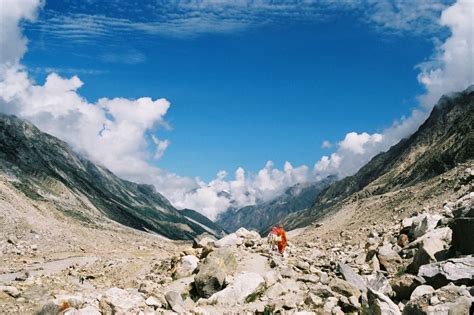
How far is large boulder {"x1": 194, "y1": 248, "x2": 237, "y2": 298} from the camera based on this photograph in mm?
25797

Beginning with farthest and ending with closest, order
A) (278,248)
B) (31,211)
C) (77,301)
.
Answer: (31,211)
(278,248)
(77,301)

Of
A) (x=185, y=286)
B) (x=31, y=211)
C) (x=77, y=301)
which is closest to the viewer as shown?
(x=77, y=301)

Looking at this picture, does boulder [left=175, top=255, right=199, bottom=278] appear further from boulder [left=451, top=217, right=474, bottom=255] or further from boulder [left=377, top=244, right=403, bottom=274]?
boulder [left=451, top=217, right=474, bottom=255]

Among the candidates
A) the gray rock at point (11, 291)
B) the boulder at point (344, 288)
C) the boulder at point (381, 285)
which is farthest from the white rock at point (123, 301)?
the boulder at point (381, 285)

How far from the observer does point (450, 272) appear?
17797 millimetres

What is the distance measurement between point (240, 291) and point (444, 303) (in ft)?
38.8

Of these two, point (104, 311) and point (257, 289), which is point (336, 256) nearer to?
point (257, 289)

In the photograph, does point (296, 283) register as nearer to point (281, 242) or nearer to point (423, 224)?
point (281, 242)

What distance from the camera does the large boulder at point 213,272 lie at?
2580cm

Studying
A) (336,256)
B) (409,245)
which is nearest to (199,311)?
(409,245)

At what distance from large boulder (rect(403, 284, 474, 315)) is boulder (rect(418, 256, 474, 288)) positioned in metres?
2.22

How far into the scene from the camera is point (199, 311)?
2205 cm

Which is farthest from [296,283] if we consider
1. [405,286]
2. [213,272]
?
[405,286]

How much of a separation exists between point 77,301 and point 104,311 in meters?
1.67
